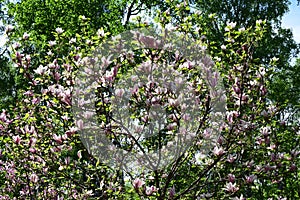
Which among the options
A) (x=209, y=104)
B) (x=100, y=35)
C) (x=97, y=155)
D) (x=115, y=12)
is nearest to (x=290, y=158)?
(x=209, y=104)

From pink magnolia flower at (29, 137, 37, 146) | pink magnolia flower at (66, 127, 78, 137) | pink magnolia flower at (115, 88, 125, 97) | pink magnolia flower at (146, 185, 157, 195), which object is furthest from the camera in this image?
pink magnolia flower at (29, 137, 37, 146)

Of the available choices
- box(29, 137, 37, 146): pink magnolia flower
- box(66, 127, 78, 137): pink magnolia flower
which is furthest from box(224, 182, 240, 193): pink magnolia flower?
box(29, 137, 37, 146): pink magnolia flower

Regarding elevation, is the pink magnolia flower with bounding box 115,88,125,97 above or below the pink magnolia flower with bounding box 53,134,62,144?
above

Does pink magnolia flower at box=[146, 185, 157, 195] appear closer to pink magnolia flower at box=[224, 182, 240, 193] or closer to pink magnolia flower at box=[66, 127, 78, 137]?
pink magnolia flower at box=[224, 182, 240, 193]

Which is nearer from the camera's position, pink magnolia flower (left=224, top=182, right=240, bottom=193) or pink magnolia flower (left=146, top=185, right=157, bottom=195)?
pink magnolia flower (left=146, top=185, right=157, bottom=195)

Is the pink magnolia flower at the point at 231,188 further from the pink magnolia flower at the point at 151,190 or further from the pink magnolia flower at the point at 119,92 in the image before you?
the pink magnolia flower at the point at 119,92

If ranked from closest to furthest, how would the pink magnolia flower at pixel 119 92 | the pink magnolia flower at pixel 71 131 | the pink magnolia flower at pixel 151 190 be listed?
1. the pink magnolia flower at pixel 151 190
2. the pink magnolia flower at pixel 71 131
3. the pink magnolia flower at pixel 119 92

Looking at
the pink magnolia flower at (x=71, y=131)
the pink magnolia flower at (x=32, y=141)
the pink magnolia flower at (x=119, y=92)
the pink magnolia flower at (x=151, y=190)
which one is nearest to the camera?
the pink magnolia flower at (x=151, y=190)

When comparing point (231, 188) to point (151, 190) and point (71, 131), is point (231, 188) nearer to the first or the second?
point (151, 190)

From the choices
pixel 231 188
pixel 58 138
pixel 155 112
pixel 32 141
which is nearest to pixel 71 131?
pixel 58 138

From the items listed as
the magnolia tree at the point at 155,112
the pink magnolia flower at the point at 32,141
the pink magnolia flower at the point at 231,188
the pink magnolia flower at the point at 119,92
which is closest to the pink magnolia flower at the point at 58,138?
the magnolia tree at the point at 155,112

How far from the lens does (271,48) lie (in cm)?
1563

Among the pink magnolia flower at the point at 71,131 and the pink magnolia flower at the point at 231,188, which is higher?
the pink magnolia flower at the point at 71,131

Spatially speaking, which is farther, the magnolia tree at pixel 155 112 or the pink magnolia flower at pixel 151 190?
the magnolia tree at pixel 155 112
